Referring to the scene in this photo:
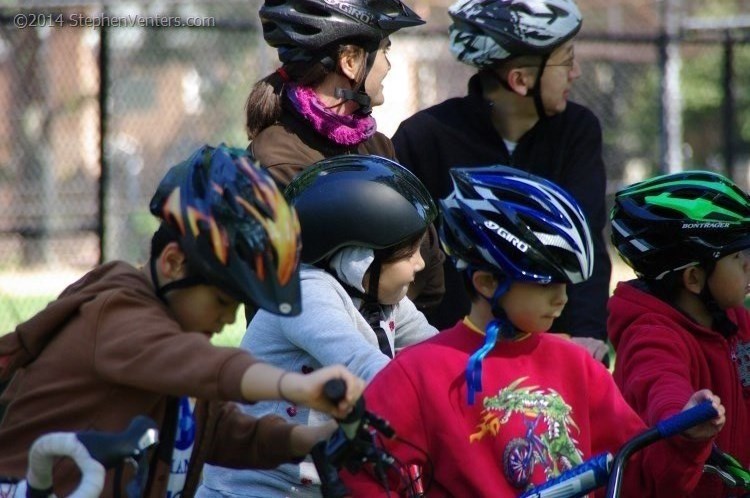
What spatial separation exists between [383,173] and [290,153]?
705mm

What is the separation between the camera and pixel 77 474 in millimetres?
3477

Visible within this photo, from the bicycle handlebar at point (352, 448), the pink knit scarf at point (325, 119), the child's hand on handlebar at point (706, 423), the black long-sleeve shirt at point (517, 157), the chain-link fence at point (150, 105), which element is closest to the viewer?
the bicycle handlebar at point (352, 448)

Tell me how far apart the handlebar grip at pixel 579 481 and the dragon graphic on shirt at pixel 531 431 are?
0.62 feet

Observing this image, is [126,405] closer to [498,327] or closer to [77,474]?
[77,474]

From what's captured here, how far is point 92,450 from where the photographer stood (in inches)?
124

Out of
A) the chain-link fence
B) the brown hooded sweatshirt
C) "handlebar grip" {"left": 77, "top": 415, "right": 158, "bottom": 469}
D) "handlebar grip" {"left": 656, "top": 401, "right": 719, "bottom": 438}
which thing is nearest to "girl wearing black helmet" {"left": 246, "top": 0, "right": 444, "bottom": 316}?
the brown hooded sweatshirt

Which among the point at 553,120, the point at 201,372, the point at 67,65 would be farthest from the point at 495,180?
the point at 67,65

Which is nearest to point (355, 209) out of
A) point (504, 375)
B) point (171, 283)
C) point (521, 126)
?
point (504, 375)

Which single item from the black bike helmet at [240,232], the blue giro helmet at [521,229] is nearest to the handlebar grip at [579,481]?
the blue giro helmet at [521,229]

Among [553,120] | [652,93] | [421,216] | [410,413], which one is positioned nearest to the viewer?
[410,413]

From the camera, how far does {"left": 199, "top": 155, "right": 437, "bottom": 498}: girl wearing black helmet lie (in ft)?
14.3

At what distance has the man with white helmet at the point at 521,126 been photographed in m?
6.19

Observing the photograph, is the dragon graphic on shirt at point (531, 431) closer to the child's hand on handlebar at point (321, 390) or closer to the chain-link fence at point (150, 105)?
the child's hand on handlebar at point (321, 390)

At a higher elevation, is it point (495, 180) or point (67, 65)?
point (495, 180)
